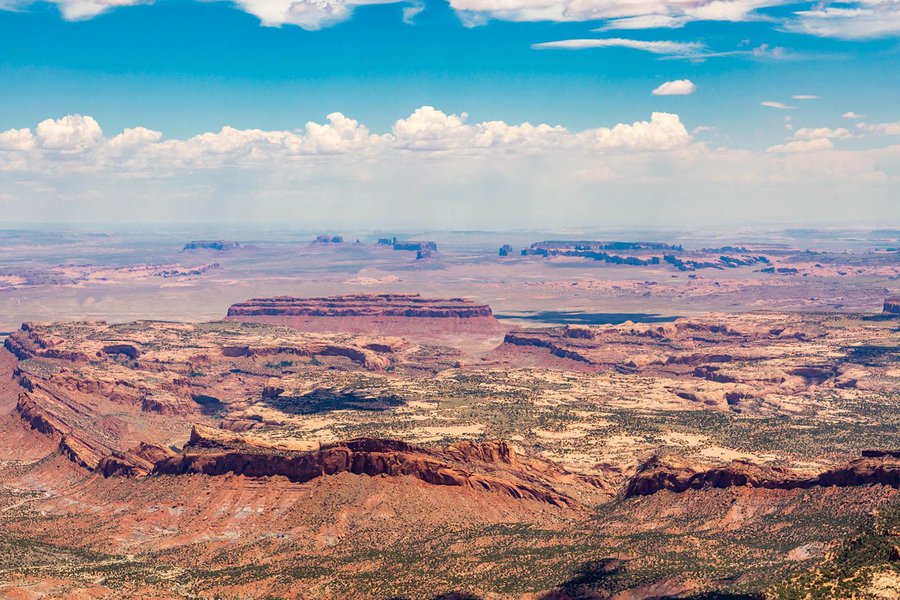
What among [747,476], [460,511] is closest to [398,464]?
[460,511]

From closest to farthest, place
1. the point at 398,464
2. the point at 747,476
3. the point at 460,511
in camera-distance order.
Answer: the point at 747,476, the point at 460,511, the point at 398,464

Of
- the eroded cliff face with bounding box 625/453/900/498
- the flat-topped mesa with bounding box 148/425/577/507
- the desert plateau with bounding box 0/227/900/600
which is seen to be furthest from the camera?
the flat-topped mesa with bounding box 148/425/577/507

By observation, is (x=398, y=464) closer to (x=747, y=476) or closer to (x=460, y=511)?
(x=460, y=511)

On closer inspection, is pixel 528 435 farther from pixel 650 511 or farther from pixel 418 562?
pixel 418 562

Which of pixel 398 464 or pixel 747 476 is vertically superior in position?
pixel 747 476

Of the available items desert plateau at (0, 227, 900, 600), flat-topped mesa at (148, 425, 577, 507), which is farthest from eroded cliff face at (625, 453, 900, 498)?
flat-topped mesa at (148, 425, 577, 507)

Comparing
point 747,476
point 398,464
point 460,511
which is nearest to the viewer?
point 747,476

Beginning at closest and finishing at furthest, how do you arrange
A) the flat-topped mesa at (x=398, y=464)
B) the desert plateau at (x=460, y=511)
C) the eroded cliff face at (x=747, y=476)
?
the desert plateau at (x=460, y=511) → the eroded cliff face at (x=747, y=476) → the flat-topped mesa at (x=398, y=464)

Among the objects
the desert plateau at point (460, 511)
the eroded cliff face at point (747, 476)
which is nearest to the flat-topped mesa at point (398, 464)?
the desert plateau at point (460, 511)

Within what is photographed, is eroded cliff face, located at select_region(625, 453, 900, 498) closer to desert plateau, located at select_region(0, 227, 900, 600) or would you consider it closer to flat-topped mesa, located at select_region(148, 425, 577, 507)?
desert plateau, located at select_region(0, 227, 900, 600)

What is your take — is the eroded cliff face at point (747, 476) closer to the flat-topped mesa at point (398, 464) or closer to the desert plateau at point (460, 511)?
the desert plateau at point (460, 511)
